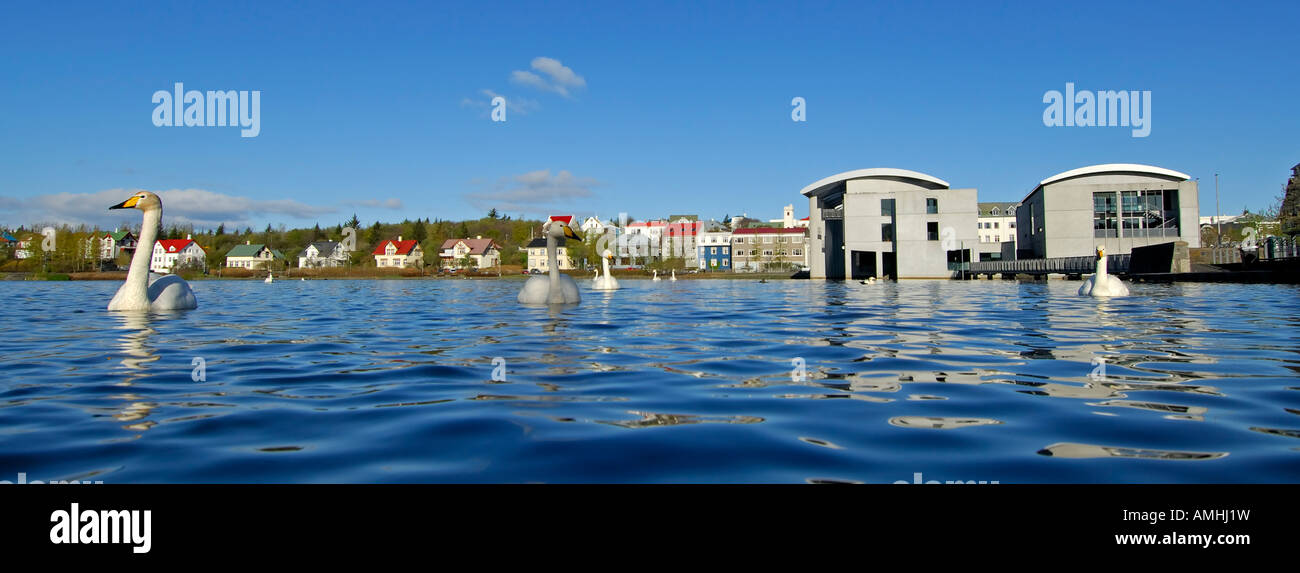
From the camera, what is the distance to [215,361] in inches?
330

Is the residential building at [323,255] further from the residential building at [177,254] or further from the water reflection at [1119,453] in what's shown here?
the water reflection at [1119,453]

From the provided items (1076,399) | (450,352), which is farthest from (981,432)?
(450,352)

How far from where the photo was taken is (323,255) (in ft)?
518

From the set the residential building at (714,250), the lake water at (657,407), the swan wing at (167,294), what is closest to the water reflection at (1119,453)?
the lake water at (657,407)

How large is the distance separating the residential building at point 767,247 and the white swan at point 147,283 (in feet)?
406

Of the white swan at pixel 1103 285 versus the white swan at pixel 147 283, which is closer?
the white swan at pixel 147 283

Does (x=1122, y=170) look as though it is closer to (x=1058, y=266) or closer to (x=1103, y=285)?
(x=1058, y=266)

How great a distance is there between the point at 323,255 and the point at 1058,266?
143565 millimetres

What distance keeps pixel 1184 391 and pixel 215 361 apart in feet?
31.1

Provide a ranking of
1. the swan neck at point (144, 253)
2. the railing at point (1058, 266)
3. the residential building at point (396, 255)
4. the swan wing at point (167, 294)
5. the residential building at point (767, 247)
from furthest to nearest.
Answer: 1. the residential building at point (396, 255)
2. the residential building at point (767, 247)
3. the railing at point (1058, 266)
4. the swan wing at point (167, 294)
5. the swan neck at point (144, 253)

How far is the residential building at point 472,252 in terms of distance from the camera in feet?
508

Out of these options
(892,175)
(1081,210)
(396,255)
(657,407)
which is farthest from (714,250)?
(657,407)

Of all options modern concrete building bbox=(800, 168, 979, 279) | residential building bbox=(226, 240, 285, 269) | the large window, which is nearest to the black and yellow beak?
modern concrete building bbox=(800, 168, 979, 279)
